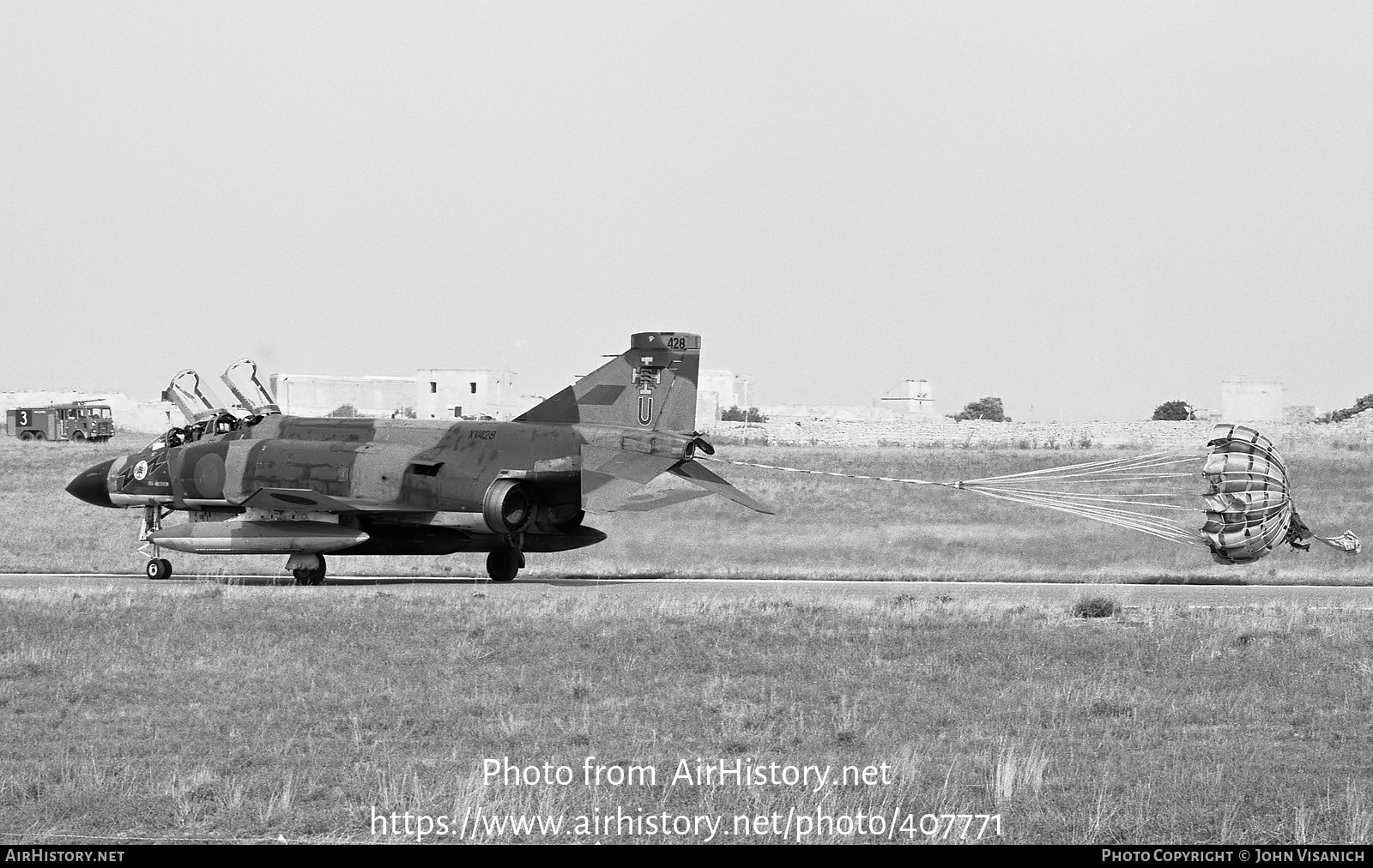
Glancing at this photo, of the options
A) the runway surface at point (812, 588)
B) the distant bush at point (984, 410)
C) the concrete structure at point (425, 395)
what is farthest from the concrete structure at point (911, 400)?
the runway surface at point (812, 588)

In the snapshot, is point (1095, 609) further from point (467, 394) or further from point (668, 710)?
point (467, 394)

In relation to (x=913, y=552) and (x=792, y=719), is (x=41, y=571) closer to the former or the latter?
(x=913, y=552)

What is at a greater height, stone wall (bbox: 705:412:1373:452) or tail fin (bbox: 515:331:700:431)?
tail fin (bbox: 515:331:700:431)

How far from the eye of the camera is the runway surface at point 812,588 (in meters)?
22.7

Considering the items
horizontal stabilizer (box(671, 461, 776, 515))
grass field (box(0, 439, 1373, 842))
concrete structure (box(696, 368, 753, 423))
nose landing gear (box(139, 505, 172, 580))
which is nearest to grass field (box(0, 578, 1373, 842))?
grass field (box(0, 439, 1373, 842))

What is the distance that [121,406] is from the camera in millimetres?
92688

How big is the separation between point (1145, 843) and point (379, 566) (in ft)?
84.8

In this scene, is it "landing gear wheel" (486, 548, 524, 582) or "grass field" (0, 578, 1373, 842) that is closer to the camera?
"grass field" (0, 578, 1373, 842)

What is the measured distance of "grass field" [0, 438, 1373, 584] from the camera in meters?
30.7

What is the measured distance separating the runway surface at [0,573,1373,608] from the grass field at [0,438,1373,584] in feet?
5.49

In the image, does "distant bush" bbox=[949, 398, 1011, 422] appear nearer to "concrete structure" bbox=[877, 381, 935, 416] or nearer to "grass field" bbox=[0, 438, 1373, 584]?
"concrete structure" bbox=[877, 381, 935, 416]

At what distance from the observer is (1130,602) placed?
22.0 m

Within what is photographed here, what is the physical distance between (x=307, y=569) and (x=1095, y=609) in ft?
45.3
